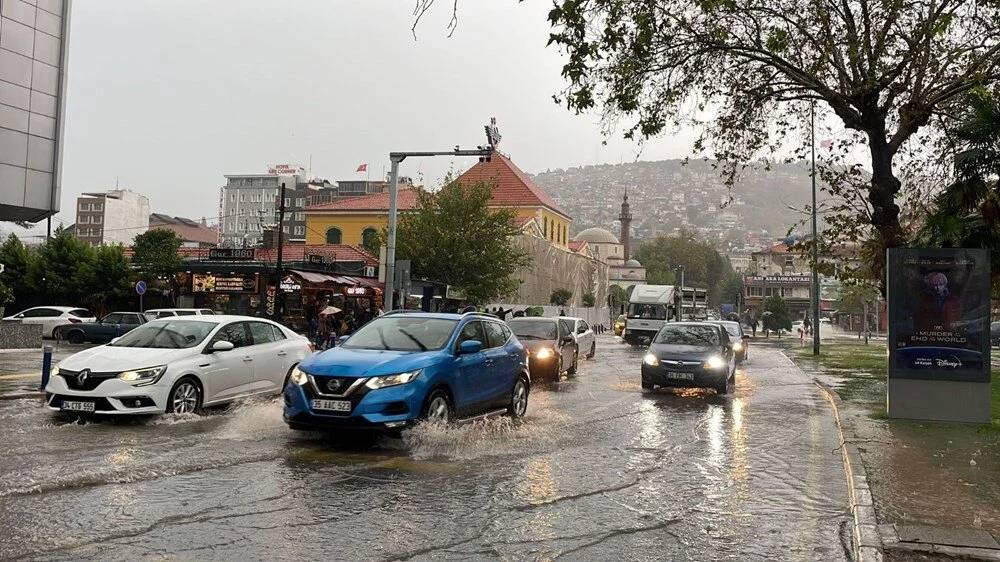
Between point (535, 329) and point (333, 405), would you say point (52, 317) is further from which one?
point (333, 405)

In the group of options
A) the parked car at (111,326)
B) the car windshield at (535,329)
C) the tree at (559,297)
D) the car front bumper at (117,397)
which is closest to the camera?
the car front bumper at (117,397)

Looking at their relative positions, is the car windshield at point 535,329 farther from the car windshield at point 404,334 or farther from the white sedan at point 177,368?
the car windshield at point 404,334

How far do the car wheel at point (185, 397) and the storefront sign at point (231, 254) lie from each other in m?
A: 35.2

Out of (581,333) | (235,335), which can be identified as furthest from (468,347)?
(581,333)

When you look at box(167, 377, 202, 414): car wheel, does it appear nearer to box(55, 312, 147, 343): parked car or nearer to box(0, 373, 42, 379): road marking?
box(0, 373, 42, 379): road marking

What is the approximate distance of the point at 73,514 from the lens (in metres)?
5.95

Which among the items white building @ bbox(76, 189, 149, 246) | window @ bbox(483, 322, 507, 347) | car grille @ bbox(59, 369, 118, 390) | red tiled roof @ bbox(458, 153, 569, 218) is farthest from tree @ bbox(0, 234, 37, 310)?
white building @ bbox(76, 189, 149, 246)

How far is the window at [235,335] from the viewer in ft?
39.5

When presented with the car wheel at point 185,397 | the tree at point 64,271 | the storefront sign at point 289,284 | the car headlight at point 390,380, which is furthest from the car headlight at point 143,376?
the tree at point 64,271

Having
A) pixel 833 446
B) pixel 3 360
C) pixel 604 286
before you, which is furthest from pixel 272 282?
pixel 604 286

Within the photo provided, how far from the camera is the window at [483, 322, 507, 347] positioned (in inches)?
454

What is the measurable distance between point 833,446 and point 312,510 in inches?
278

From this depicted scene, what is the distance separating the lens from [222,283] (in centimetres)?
4175

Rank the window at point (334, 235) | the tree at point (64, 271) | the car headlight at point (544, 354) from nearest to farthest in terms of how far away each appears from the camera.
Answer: the car headlight at point (544, 354), the tree at point (64, 271), the window at point (334, 235)
